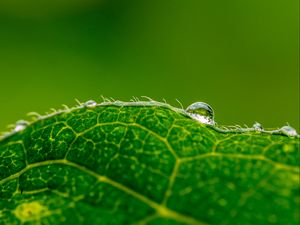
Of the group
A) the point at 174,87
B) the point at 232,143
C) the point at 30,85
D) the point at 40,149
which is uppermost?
the point at 174,87

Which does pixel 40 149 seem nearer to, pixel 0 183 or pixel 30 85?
pixel 0 183

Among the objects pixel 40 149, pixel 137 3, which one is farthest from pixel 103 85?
pixel 40 149

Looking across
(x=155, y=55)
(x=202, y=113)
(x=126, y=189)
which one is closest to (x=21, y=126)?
(x=126, y=189)

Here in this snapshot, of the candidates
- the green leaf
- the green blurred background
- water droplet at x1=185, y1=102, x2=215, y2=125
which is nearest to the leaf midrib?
the green leaf

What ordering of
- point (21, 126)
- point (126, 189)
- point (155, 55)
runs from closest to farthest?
point (126, 189) → point (21, 126) → point (155, 55)

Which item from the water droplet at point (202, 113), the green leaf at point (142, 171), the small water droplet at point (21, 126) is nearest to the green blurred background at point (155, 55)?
the water droplet at point (202, 113)

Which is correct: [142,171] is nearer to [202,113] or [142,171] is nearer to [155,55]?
[202,113]
